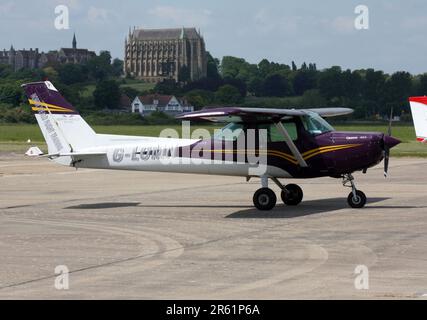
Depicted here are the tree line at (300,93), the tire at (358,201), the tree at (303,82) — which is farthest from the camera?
the tree at (303,82)

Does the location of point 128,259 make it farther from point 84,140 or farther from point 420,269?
point 84,140

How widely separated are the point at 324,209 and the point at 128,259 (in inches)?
307

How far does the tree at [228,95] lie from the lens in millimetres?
133312

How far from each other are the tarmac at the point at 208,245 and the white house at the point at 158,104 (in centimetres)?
10563

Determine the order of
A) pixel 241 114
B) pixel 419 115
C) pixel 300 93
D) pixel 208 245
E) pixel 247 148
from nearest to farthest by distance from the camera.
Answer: pixel 208 245 < pixel 241 114 < pixel 247 148 < pixel 419 115 < pixel 300 93

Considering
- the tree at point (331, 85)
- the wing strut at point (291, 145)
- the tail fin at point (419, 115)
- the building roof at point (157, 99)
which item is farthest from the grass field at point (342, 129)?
the building roof at point (157, 99)

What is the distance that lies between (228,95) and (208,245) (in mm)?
122026

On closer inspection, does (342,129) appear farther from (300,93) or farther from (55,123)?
(55,123)

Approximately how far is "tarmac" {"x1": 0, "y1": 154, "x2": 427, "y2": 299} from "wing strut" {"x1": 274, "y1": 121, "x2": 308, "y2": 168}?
108cm

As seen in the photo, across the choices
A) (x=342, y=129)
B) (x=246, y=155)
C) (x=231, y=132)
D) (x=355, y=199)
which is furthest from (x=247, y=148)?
(x=342, y=129)

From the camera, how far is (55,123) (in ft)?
71.3

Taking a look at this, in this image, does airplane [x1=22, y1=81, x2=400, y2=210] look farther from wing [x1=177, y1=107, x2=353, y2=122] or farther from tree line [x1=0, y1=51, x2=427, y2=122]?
tree line [x1=0, y1=51, x2=427, y2=122]

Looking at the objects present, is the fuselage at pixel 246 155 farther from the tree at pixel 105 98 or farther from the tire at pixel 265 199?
the tree at pixel 105 98
